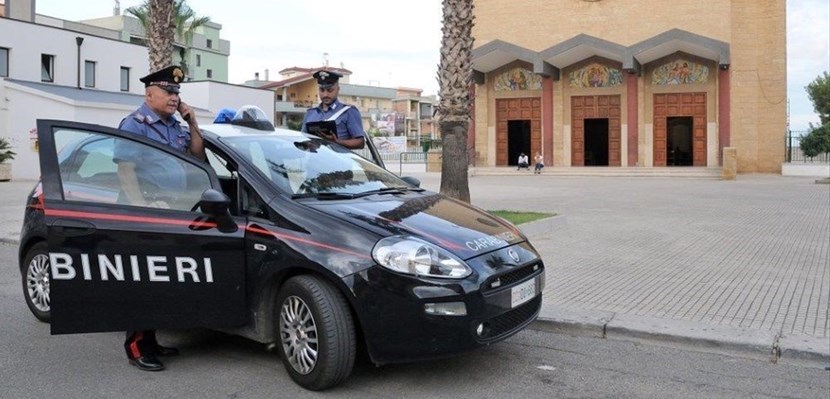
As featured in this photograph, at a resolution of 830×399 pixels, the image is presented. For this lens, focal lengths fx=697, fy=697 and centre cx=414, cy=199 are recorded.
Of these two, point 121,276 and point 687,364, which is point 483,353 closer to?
point 687,364

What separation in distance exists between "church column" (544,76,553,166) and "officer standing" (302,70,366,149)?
32134 mm

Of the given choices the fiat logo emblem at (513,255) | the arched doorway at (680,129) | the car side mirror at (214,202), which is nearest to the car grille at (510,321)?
the fiat logo emblem at (513,255)

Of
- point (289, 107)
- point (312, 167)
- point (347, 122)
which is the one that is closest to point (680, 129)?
point (347, 122)

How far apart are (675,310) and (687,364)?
4.10 ft

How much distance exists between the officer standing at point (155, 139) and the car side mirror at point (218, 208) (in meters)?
0.40

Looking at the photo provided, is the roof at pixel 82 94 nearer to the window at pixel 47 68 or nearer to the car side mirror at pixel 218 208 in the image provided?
the window at pixel 47 68

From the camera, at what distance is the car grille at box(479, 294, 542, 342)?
4090 mm

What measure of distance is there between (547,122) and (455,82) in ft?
90.0

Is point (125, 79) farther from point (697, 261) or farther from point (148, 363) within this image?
point (148, 363)

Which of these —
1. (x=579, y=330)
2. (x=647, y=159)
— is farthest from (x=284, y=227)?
(x=647, y=159)

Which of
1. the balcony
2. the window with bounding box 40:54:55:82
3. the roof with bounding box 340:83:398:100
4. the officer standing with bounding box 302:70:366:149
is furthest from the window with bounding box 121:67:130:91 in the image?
the roof with bounding box 340:83:398:100

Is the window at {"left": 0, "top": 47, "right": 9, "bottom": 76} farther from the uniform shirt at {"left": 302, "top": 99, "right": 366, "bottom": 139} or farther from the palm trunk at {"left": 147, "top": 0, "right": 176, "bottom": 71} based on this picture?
the uniform shirt at {"left": 302, "top": 99, "right": 366, "bottom": 139}

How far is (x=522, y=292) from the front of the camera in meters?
4.33

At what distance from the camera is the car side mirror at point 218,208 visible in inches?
163
